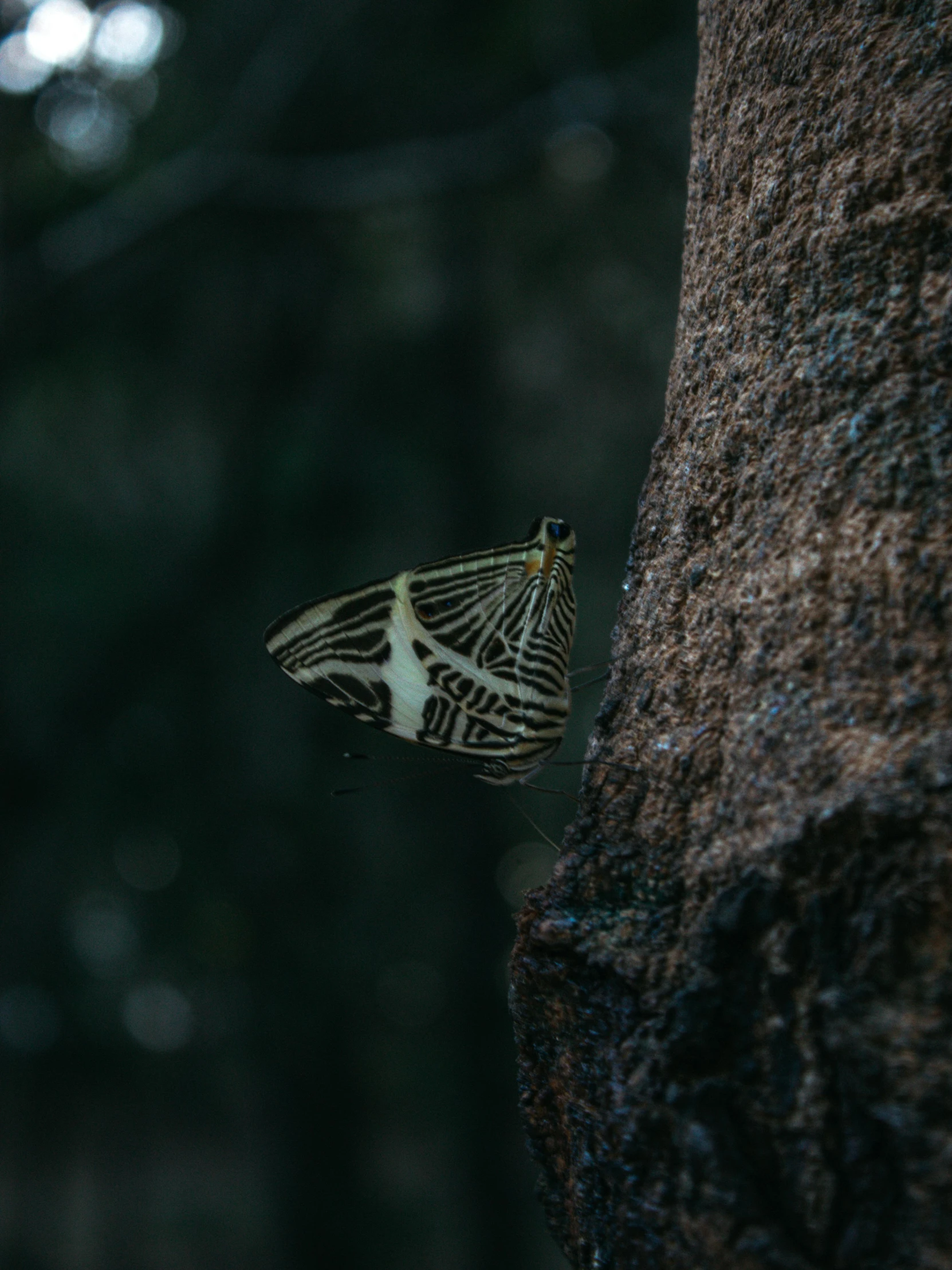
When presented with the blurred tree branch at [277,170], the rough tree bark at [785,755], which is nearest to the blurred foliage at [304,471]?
the blurred tree branch at [277,170]

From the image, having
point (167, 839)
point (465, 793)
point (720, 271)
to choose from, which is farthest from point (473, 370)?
point (720, 271)

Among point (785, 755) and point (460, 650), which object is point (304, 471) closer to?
point (460, 650)

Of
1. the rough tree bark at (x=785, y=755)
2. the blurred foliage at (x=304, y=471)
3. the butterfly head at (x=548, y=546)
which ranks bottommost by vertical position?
the rough tree bark at (x=785, y=755)

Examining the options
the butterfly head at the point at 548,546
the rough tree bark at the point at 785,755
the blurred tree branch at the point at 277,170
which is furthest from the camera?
the blurred tree branch at the point at 277,170

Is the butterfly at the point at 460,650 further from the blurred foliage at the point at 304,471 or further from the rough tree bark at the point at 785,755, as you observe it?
the blurred foliage at the point at 304,471

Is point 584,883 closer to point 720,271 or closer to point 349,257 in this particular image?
point 720,271

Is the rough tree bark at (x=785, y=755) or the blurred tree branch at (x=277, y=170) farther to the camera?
the blurred tree branch at (x=277, y=170)

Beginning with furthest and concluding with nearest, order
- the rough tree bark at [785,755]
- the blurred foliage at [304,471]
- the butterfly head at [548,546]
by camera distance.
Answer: the blurred foliage at [304,471] < the butterfly head at [548,546] < the rough tree bark at [785,755]

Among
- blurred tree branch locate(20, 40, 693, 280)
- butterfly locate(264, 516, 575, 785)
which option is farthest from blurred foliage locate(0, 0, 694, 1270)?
butterfly locate(264, 516, 575, 785)
